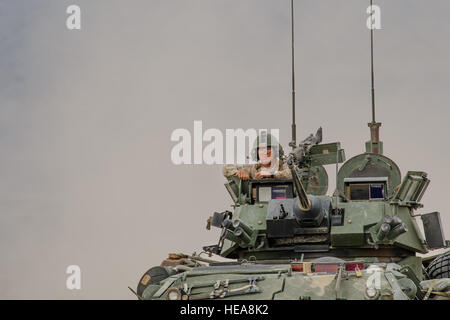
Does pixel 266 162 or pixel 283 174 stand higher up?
pixel 266 162

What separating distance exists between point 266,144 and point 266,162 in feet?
1.49

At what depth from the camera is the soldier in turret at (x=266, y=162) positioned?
21.8m

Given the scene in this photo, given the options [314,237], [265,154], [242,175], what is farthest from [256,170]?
[314,237]

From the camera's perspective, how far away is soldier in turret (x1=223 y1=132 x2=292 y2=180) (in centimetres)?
2175

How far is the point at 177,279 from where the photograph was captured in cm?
1570

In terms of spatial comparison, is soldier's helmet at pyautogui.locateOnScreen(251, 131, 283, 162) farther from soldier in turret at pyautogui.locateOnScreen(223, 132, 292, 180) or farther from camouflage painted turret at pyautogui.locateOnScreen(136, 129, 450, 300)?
camouflage painted turret at pyautogui.locateOnScreen(136, 129, 450, 300)

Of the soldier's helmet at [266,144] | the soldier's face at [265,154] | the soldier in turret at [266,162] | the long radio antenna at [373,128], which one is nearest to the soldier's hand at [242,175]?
the soldier in turret at [266,162]

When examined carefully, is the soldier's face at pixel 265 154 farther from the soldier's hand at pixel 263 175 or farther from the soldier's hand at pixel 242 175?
the soldier's hand at pixel 242 175

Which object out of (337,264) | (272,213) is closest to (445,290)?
(337,264)

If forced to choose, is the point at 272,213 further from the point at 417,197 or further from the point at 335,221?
the point at 417,197

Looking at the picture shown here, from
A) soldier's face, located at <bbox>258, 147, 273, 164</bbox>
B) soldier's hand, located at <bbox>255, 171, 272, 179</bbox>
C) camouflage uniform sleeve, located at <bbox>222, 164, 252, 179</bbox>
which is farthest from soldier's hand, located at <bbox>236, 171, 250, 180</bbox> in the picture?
soldier's face, located at <bbox>258, 147, 273, 164</bbox>

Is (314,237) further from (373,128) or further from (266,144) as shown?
(373,128)

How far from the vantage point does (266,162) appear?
21.9m

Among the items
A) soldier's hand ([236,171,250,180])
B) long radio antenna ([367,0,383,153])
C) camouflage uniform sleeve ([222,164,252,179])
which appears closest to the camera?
soldier's hand ([236,171,250,180])
